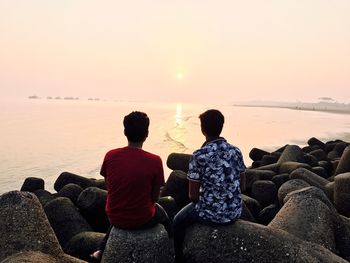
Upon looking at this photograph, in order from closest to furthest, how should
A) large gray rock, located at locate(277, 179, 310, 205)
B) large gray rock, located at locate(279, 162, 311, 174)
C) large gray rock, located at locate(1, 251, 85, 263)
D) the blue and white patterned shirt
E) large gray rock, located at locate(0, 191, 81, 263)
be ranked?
1. large gray rock, located at locate(1, 251, 85, 263)
2. the blue and white patterned shirt
3. large gray rock, located at locate(0, 191, 81, 263)
4. large gray rock, located at locate(277, 179, 310, 205)
5. large gray rock, located at locate(279, 162, 311, 174)

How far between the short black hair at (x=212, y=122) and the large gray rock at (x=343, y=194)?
3998 millimetres

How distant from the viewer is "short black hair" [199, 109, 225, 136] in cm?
469

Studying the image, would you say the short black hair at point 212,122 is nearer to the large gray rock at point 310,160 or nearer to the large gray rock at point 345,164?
the large gray rock at point 345,164

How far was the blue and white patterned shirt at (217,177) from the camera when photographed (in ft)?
15.3

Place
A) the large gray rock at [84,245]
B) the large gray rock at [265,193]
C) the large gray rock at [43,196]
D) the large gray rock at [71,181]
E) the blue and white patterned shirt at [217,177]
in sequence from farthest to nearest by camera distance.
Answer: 1. the large gray rock at [71,181]
2. the large gray rock at [43,196]
3. the large gray rock at [265,193]
4. the large gray rock at [84,245]
5. the blue and white patterned shirt at [217,177]

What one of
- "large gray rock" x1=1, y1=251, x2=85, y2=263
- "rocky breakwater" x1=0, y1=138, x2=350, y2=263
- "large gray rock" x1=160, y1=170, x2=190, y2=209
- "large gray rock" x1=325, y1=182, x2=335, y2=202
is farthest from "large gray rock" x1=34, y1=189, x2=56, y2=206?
"large gray rock" x1=325, y1=182, x2=335, y2=202

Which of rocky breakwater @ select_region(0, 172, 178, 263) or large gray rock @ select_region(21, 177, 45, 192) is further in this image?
large gray rock @ select_region(21, 177, 45, 192)

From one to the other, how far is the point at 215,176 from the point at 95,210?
11.0 feet

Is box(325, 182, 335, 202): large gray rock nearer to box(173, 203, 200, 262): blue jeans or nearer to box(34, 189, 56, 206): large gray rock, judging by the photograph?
box(173, 203, 200, 262): blue jeans

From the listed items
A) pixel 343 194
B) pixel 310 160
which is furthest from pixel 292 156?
pixel 343 194

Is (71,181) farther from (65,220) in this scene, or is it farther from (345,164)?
(345,164)

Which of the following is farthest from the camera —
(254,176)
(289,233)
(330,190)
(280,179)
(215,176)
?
(254,176)

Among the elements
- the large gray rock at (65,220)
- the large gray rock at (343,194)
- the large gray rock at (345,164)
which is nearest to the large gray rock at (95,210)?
the large gray rock at (65,220)

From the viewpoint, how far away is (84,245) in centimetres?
579
